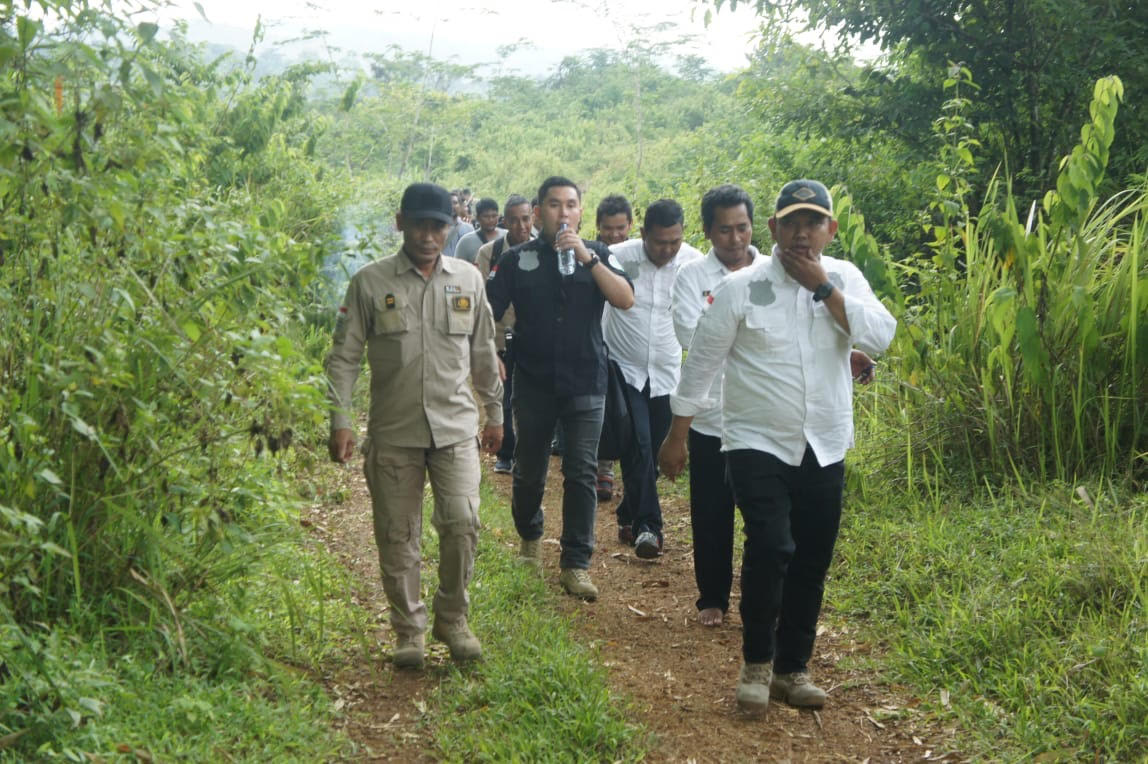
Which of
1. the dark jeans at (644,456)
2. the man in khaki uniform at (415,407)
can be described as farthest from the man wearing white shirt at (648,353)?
the man in khaki uniform at (415,407)

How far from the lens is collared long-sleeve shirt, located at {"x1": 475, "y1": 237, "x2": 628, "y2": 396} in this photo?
21.4 feet

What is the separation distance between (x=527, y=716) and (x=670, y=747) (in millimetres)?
557

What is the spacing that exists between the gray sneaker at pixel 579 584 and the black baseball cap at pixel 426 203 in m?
2.31

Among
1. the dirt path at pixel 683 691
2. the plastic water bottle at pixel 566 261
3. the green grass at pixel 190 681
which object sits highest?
the plastic water bottle at pixel 566 261

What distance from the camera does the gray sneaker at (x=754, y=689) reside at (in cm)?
484

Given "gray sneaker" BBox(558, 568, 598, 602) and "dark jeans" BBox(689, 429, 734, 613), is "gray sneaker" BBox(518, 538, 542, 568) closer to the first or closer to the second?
"gray sneaker" BBox(558, 568, 598, 602)

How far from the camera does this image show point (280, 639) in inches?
202

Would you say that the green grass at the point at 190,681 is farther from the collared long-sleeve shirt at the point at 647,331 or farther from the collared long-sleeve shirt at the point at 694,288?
the collared long-sleeve shirt at the point at 647,331

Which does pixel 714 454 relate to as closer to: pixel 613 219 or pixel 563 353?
pixel 563 353

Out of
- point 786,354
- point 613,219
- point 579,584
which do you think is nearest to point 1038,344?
point 786,354

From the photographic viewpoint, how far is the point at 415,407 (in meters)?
5.23

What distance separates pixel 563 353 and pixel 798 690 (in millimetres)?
2312

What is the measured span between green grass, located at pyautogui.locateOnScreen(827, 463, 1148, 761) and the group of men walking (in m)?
0.67

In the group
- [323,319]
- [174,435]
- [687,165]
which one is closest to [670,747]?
[174,435]
